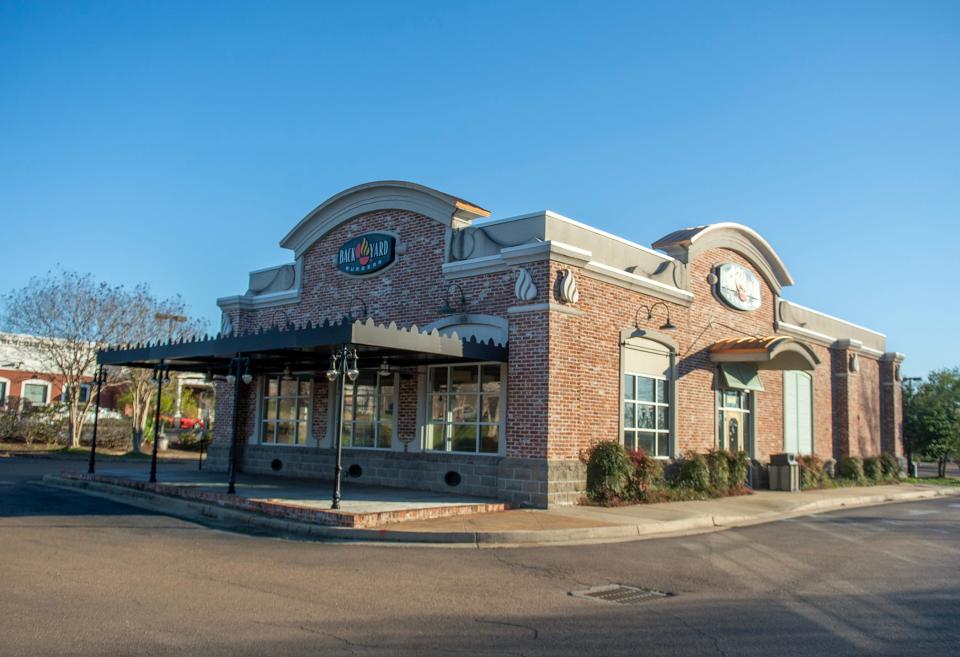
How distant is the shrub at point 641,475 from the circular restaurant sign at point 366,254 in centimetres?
753

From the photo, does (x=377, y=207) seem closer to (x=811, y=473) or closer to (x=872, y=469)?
(x=811, y=473)

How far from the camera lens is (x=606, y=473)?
52.0 ft

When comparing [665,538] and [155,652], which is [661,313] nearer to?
[665,538]

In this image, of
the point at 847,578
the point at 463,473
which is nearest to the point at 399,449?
the point at 463,473

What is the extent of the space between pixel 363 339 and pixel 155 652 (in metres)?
7.89

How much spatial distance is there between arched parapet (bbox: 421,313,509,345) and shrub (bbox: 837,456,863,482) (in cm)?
1546

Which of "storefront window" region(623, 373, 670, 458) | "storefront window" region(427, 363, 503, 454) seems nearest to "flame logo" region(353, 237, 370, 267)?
"storefront window" region(427, 363, 503, 454)

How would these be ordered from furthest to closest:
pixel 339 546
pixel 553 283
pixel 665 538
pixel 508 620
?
pixel 553 283 < pixel 665 538 < pixel 339 546 < pixel 508 620

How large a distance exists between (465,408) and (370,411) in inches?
121

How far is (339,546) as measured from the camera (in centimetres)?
1112

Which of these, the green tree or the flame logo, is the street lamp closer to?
the green tree

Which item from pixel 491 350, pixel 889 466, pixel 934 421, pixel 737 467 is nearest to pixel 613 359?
pixel 491 350

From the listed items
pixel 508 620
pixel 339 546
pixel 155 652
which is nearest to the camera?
A: pixel 155 652

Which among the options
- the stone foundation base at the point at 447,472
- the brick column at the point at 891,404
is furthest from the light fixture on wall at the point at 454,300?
the brick column at the point at 891,404
